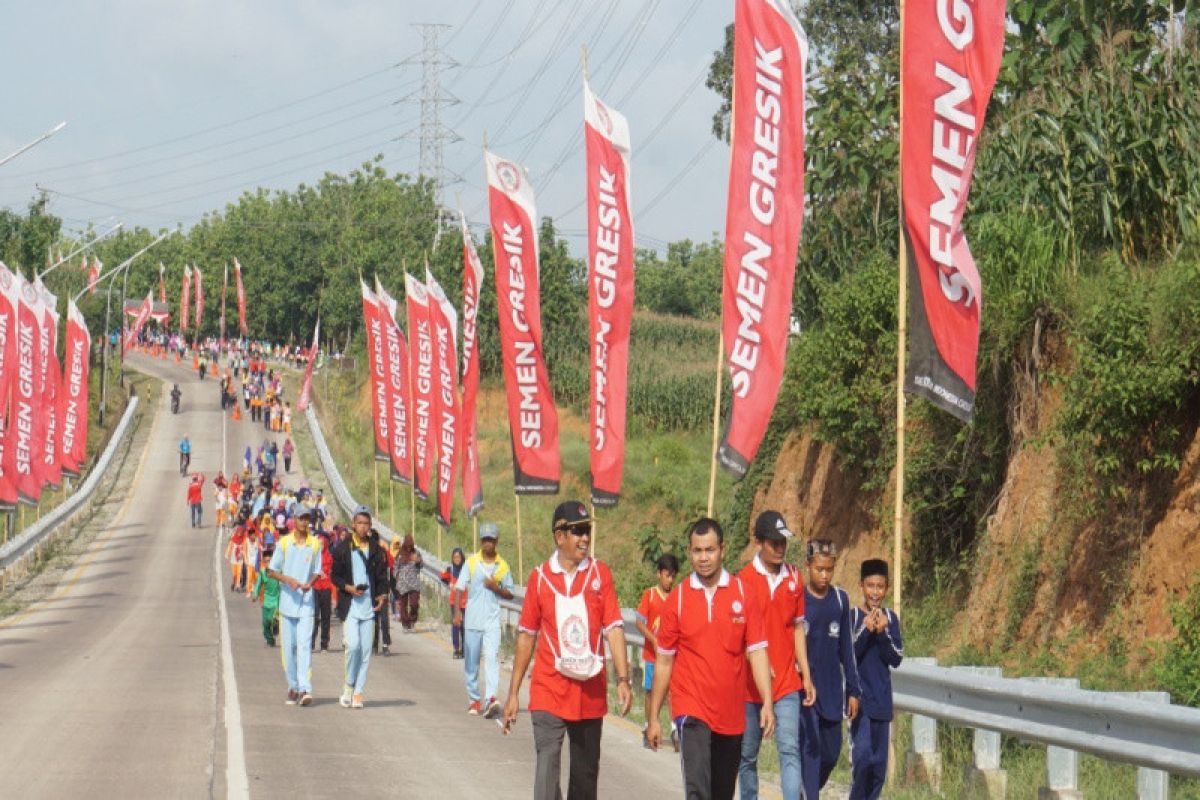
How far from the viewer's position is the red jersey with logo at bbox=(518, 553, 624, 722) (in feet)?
32.8

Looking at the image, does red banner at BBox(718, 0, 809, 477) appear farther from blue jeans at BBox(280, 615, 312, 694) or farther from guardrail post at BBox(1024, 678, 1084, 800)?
guardrail post at BBox(1024, 678, 1084, 800)

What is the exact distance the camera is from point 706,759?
9.55 meters

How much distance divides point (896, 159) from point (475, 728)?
1299 centimetres

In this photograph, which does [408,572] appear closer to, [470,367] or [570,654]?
[470,367]

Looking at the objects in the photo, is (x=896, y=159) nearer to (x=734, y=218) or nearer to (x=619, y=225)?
(x=619, y=225)

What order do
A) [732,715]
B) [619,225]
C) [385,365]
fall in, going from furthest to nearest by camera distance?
[385,365], [619,225], [732,715]

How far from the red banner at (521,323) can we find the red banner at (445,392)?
8137 mm

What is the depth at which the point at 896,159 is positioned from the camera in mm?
26859

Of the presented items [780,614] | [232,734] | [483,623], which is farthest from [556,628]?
[483,623]

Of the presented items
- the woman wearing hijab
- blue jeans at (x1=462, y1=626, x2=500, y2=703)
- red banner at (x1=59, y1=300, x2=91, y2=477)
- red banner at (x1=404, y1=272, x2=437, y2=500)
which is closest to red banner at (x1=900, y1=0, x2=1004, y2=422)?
blue jeans at (x1=462, y1=626, x2=500, y2=703)

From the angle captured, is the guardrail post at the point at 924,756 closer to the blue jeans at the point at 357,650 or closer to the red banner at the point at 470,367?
the blue jeans at the point at 357,650

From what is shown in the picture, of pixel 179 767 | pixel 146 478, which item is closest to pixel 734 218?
pixel 179 767

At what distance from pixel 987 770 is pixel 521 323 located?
46.0 feet

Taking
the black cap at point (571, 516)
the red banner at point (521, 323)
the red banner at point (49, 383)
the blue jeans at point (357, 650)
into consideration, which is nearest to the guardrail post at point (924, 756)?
the black cap at point (571, 516)
